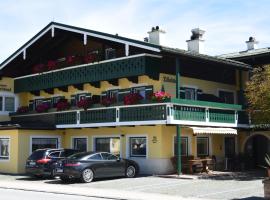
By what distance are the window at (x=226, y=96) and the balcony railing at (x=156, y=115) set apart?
2.67m

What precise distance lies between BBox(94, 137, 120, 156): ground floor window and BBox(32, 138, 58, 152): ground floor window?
3.06 m

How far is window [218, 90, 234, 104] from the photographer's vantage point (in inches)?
1225

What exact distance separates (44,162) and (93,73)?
671 centimetres

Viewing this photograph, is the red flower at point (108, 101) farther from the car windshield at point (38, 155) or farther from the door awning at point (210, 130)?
the door awning at point (210, 130)

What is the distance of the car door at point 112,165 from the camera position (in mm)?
23922

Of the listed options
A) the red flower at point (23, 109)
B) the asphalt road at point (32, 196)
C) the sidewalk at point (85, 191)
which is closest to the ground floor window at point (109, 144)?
the red flower at point (23, 109)

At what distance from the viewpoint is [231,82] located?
32.0 metres

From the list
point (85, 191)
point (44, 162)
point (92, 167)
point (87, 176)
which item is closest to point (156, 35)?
point (92, 167)

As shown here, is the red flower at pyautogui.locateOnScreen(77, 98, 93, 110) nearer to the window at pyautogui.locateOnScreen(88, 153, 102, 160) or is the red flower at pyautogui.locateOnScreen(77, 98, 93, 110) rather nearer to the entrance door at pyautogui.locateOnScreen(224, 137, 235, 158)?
the window at pyautogui.locateOnScreen(88, 153, 102, 160)

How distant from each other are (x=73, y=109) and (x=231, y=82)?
34.1 feet

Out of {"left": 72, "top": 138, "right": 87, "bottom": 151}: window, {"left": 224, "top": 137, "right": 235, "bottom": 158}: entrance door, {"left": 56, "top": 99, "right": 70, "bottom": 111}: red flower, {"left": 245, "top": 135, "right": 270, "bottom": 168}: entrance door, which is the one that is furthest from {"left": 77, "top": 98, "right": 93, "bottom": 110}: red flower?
{"left": 245, "top": 135, "right": 270, "bottom": 168}: entrance door

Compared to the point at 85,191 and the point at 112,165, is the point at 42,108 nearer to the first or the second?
the point at 112,165

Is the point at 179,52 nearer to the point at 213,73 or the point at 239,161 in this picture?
the point at 213,73

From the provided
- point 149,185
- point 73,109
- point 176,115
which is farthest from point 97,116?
point 149,185
